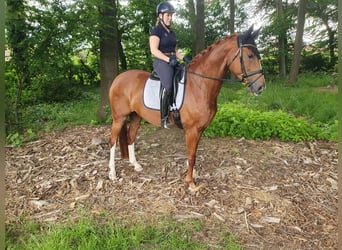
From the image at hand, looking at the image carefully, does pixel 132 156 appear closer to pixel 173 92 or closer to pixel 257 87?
pixel 173 92

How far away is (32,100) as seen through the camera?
28.6 ft

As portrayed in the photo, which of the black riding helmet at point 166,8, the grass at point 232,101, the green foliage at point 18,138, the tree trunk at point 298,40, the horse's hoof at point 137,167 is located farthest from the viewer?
the tree trunk at point 298,40

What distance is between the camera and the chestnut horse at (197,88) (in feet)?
11.3

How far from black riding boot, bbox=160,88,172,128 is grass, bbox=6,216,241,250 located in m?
1.37

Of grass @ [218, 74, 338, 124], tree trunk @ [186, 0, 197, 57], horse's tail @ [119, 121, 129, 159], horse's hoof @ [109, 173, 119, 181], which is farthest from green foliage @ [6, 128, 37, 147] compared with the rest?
tree trunk @ [186, 0, 197, 57]

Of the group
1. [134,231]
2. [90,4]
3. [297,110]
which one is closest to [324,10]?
[297,110]

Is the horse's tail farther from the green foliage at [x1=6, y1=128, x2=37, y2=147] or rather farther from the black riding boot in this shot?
the green foliage at [x1=6, y1=128, x2=37, y2=147]

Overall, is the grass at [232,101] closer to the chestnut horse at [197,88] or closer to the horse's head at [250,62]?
the chestnut horse at [197,88]

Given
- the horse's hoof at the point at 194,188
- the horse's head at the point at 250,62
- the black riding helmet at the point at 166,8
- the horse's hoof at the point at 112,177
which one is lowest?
the horse's hoof at the point at 194,188

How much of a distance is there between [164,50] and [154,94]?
24.5 inches

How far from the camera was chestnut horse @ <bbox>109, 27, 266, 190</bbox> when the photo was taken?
3.46 metres

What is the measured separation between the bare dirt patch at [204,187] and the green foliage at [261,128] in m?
0.17

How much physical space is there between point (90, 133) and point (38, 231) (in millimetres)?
3072

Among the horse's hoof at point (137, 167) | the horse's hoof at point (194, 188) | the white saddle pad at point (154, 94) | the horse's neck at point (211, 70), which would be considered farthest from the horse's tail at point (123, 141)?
the horse's neck at point (211, 70)
